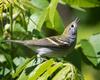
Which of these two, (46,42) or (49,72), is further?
(46,42)

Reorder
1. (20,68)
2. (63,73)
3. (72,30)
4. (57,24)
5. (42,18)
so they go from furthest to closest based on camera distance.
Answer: (72,30) < (57,24) < (42,18) < (20,68) < (63,73)

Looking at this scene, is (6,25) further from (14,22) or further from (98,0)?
(98,0)

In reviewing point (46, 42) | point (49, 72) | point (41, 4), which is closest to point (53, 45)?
point (46, 42)

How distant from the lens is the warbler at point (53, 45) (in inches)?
97.2

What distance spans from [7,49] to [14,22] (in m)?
0.18

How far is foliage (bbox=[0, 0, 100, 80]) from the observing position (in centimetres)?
227

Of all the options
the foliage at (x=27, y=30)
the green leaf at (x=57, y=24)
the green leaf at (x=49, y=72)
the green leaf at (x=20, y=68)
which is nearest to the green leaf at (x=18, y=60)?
the foliage at (x=27, y=30)

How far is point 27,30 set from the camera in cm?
246

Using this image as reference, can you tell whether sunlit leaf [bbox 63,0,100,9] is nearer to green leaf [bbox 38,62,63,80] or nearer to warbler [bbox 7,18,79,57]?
warbler [bbox 7,18,79,57]

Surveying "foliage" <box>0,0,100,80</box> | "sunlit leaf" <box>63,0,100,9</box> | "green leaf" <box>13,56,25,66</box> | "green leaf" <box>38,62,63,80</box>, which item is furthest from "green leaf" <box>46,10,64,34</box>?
"green leaf" <box>38,62,63,80</box>

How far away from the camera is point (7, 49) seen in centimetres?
241

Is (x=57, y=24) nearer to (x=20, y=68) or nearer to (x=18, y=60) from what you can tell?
(x=18, y=60)

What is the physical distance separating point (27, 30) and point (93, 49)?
0.40 m

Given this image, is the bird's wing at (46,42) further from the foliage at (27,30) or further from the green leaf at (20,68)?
the green leaf at (20,68)
